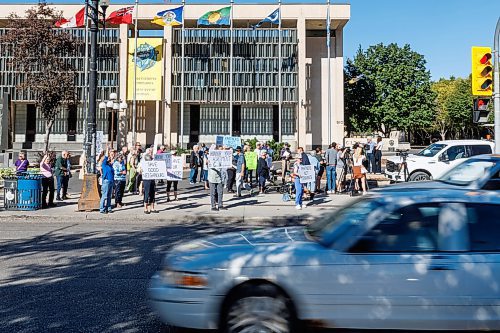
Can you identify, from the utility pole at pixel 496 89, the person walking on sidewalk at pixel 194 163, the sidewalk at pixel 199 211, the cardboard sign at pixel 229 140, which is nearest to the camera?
the sidewalk at pixel 199 211

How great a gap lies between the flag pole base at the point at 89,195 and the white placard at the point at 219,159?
3634mm

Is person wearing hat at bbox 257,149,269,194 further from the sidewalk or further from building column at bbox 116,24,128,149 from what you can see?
building column at bbox 116,24,128,149

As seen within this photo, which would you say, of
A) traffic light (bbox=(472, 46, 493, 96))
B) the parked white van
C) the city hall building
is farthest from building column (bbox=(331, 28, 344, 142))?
traffic light (bbox=(472, 46, 493, 96))

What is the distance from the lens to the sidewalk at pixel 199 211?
13.2 m

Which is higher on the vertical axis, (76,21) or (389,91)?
(76,21)

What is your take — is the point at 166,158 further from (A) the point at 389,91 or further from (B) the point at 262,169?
(A) the point at 389,91

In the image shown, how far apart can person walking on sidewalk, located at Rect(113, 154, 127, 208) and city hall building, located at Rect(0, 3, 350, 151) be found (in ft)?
89.1

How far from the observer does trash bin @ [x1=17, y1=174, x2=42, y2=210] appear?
14.1m

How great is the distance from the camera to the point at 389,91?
52.9 meters

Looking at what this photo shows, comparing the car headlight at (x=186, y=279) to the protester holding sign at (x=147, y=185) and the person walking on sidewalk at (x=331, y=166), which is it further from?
the person walking on sidewalk at (x=331, y=166)

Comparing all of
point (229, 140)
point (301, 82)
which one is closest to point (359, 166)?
point (229, 140)

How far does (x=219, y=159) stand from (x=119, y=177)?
10.8 feet

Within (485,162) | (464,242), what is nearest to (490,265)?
(464,242)

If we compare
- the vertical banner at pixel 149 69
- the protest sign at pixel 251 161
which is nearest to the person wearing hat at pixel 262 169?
the protest sign at pixel 251 161
